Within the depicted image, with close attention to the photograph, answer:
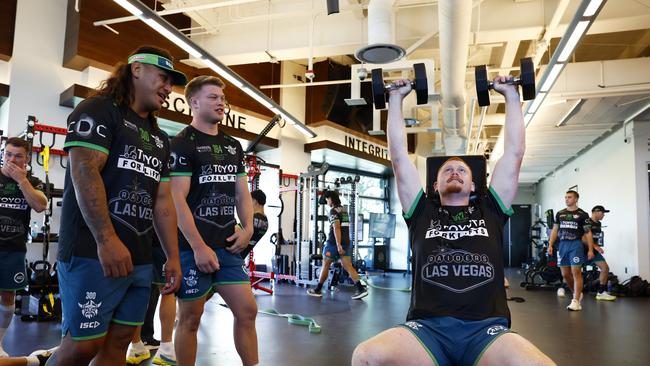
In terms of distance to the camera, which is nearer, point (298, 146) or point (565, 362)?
point (565, 362)

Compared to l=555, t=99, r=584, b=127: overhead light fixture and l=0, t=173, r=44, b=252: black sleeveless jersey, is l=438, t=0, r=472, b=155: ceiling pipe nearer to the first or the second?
l=555, t=99, r=584, b=127: overhead light fixture

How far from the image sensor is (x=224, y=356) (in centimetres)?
315

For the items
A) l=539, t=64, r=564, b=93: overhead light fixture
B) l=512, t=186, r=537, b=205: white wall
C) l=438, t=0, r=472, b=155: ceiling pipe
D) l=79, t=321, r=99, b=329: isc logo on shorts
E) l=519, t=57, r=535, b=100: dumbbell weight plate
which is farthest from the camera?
l=512, t=186, r=537, b=205: white wall

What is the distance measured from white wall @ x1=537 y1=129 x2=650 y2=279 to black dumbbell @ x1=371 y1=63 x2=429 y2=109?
26.6 feet

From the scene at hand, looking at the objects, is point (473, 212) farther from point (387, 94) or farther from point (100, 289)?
point (100, 289)

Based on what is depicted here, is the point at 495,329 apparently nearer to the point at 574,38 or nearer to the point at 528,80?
the point at 528,80

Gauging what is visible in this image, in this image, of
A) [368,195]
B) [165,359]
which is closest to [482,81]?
[165,359]

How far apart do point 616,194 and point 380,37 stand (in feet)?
24.7

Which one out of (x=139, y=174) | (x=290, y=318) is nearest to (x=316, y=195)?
(x=290, y=318)

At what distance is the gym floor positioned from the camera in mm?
A: 3275

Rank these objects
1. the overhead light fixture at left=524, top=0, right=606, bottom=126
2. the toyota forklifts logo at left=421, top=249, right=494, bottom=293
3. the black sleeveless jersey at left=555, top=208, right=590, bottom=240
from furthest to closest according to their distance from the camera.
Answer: the black sleeveless jersey at left=555, top=208, right=590, bottom=240 < the overhead light fixture at left=524, top=0, right=606, bottom=126 < the toyota forklifts logo at left=421, top=249, right=494, bottom=293

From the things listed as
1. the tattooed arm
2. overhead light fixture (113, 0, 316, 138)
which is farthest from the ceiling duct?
the tattooed arm

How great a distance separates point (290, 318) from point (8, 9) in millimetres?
5023

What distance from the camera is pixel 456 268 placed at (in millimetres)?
1741
